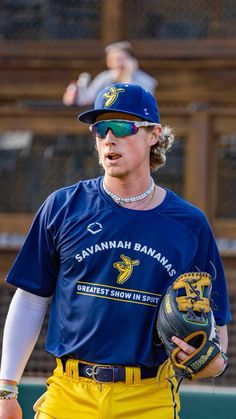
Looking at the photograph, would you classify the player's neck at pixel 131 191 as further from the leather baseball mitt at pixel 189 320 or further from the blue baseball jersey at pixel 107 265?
the leather baseball mitt at pixel 189 320

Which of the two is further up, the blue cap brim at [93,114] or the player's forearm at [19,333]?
the blue cap brim at [93,114]

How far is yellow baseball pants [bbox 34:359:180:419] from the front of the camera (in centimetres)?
433

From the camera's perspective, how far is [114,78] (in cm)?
962

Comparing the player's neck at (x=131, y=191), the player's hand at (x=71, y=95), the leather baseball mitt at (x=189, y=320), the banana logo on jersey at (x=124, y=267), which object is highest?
the player's hand at (x=71, y=95)

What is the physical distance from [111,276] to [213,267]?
1.56ft

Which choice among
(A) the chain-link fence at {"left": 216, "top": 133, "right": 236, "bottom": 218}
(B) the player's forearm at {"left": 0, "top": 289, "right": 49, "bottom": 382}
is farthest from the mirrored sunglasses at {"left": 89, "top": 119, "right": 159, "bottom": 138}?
(A) the chain-link fence at {"left": 216, "top": 133, "right": 236, "bottom": 218}

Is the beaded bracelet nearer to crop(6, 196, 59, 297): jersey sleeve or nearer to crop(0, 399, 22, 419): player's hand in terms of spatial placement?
crop(0, 399, 22, 419): player's hand

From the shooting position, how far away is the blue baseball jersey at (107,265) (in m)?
4.35

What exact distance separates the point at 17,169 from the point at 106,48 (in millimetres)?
1389

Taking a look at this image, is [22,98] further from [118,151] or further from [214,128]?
[118,151]

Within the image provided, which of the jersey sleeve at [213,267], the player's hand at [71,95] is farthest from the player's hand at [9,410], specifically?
the player's hand at [71,95]

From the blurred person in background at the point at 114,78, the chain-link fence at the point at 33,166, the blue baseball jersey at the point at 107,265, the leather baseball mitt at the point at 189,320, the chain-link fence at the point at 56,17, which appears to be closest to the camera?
the leather baseball mitt at the point at 189,320

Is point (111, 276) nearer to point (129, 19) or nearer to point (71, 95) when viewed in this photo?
point (71, 95)

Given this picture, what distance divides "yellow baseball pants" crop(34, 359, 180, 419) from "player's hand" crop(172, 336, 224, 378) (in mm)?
170
